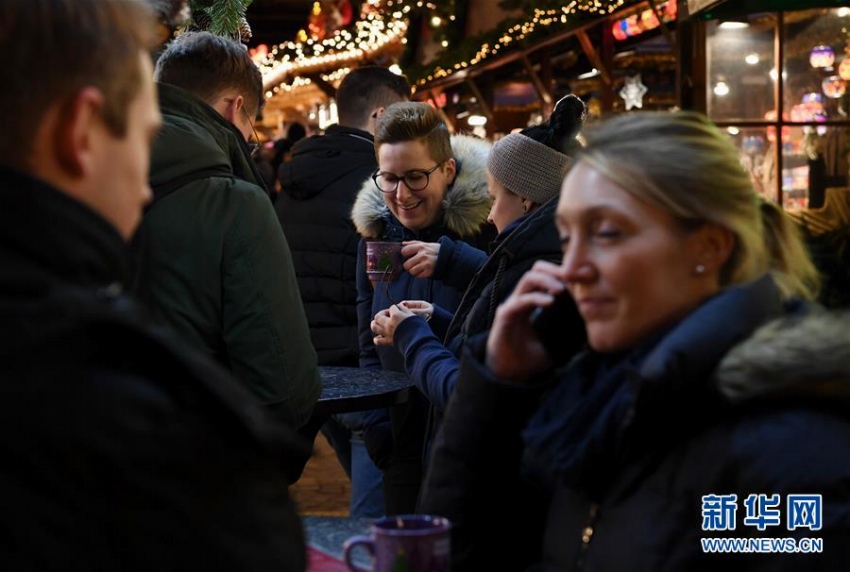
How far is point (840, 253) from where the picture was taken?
6750 mm

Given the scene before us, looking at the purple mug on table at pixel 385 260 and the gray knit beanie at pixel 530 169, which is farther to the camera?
the purple mug on table at pixel 385 260

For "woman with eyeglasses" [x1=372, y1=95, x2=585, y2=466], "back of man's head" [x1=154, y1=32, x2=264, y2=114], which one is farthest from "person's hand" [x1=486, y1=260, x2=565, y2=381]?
"back of man's head" [x1=154, y1=32, x2=264, y2=114]

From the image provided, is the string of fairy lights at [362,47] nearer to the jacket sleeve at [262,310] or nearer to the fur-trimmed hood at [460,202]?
the fur-trimmed hood at [460,202]

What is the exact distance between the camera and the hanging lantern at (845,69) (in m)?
7.96

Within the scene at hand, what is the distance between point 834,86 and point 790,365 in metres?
6.91

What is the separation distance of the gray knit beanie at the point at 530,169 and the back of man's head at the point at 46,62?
2311 millimetres

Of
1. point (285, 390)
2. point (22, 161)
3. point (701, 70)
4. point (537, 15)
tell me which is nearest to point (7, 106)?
point (22, 161)

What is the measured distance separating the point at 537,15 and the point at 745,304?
9.69m

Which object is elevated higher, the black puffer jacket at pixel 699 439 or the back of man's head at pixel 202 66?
the back of man's head at pixel 202 66

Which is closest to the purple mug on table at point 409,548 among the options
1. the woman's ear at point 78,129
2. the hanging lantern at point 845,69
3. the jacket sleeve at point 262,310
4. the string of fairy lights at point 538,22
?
the woman's ear at point 78,129

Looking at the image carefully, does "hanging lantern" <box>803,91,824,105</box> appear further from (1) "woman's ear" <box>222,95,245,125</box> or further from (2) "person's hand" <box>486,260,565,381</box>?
(2) "person's hand" <box>486,260,565,381</box>

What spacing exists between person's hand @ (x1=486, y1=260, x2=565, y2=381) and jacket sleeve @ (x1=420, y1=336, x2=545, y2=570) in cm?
3

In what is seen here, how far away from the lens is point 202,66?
10.8ft

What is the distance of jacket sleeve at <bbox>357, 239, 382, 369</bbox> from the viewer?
439 cm
